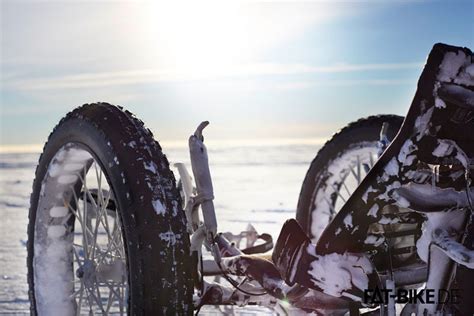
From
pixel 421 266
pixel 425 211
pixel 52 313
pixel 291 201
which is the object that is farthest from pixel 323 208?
pixel 291 201

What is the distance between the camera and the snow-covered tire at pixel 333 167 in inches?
167

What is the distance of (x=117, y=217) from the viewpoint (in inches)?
122

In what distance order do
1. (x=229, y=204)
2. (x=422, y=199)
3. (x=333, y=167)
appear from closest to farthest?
(x=422, y=199) < (x=333, y=167) < (x=229, y=204)

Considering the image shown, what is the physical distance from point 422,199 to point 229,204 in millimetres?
10779

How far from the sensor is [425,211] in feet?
8.13

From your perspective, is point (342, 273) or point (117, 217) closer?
point (342, 273)

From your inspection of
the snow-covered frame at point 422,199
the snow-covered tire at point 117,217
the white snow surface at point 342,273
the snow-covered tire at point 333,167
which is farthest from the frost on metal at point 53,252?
the snow-covered tire at point 333,167

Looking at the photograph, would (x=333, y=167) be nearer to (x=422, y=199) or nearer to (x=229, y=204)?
(x=422, y=199)

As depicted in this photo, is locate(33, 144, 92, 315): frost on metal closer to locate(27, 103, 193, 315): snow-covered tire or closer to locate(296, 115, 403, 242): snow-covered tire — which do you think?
locate(27, 103, 193, 315): snow-covered tire

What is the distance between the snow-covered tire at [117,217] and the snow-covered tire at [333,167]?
4.59 ft

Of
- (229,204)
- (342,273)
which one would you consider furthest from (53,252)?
(229,204)

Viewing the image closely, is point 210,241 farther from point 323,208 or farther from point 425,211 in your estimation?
point 323,208

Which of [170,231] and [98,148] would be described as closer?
[170,231]

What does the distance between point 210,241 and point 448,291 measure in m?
1.03
